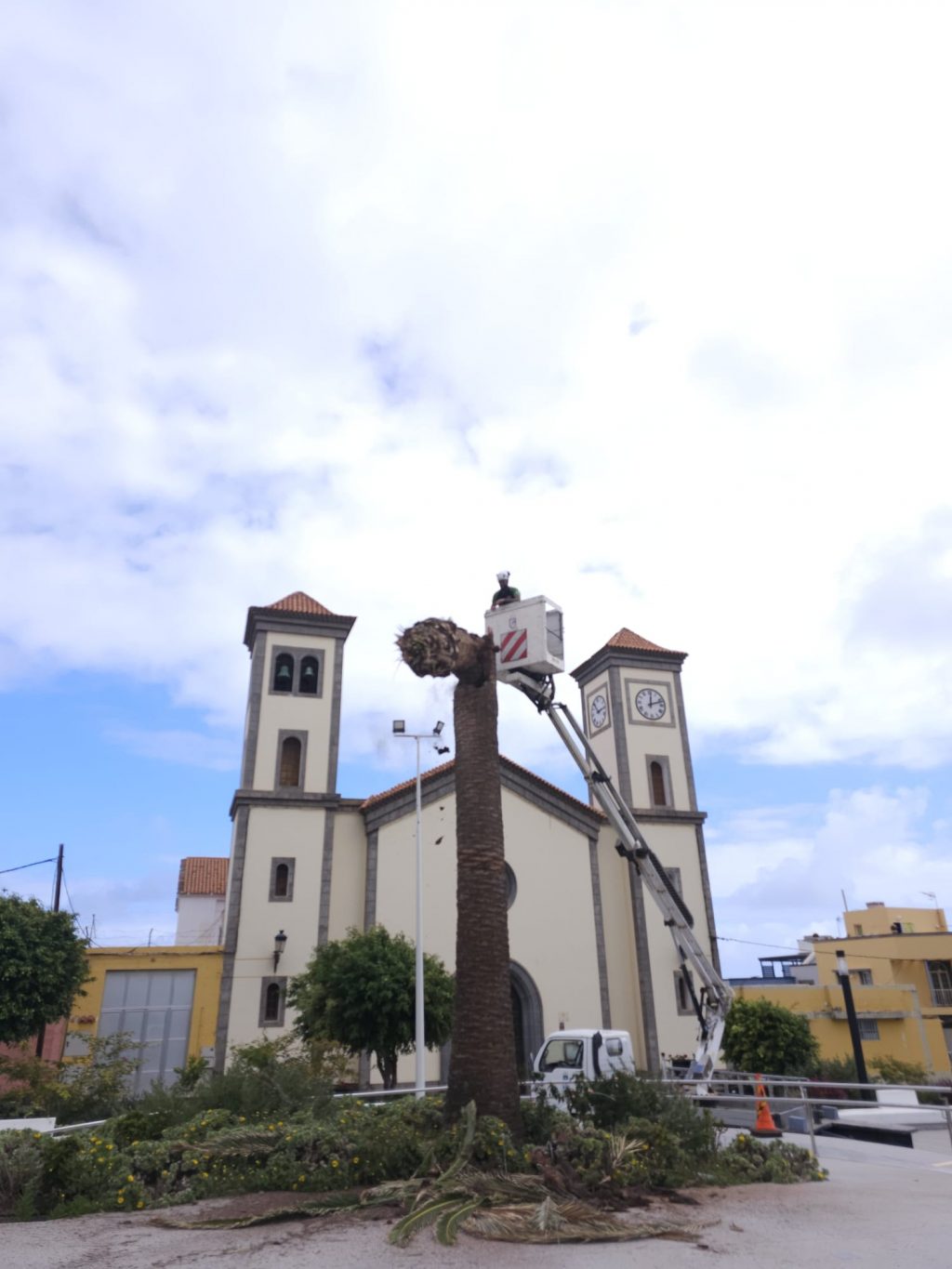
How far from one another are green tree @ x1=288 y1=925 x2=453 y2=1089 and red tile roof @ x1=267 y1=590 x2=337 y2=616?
12.4m

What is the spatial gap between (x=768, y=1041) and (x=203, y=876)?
112 feet

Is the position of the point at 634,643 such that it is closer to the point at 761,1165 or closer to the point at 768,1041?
the point at 768,1041

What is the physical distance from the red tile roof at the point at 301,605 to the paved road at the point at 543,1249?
80.4 ft

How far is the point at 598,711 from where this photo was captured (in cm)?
3691

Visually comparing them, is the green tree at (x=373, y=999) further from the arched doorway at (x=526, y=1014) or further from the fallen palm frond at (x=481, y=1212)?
the fallen palm frond at (x=481, y=1212)

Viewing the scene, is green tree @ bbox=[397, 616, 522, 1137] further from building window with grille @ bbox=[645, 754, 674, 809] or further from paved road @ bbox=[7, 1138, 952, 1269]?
building window with grille @ bbox=[645, 754, 674, 809]

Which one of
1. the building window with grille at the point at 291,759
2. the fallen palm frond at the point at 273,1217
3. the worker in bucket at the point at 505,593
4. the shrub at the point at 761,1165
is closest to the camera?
the fallen palm frond at the point at 273,1217

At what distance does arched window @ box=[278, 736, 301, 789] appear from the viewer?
1205 inches

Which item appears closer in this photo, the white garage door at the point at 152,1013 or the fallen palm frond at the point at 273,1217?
the fallen palm frond at the point at 273,1217

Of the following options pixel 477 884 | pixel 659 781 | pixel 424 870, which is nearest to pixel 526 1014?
pixel 424 870

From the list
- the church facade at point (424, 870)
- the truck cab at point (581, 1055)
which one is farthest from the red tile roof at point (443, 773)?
the truck cab at point (581, 1055)

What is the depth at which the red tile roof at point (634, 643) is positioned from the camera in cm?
3653

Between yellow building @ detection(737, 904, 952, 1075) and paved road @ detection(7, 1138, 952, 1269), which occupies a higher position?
yellow building @ detection(737, 904, 952, 1075)

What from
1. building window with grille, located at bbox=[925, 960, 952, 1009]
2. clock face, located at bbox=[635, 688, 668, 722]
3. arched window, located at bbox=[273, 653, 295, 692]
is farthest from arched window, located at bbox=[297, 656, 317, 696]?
building window with grille, located at bbox=[925, 960, 952, 1009]
